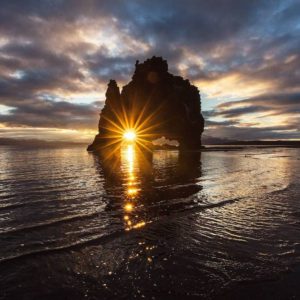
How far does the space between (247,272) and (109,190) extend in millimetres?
17093

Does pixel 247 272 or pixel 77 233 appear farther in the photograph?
pixel 77 233

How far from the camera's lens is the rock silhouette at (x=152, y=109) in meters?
123

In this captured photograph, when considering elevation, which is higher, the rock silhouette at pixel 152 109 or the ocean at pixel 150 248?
the rock silhouette at pixel 152 109

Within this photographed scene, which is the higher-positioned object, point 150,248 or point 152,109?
point 152,109

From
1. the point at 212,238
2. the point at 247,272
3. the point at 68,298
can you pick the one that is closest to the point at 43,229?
the point at 68,298

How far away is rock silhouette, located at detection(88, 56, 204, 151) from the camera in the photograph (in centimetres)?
12344

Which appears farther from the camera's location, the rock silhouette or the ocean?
the rock silhouette

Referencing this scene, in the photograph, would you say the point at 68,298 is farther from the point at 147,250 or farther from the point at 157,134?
the point at 157,134

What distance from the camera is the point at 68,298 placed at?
24.3 ft

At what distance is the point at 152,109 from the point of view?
12406 centimetres

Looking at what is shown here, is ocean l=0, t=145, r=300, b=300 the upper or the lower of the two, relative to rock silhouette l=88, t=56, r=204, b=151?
lower

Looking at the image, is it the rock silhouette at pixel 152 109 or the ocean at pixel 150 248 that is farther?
the rock silhouette at pixel 152 109

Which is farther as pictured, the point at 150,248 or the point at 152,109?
the point at 152,109

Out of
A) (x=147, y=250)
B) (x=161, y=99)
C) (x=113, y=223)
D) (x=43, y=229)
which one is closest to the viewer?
(x=147, y=250)
